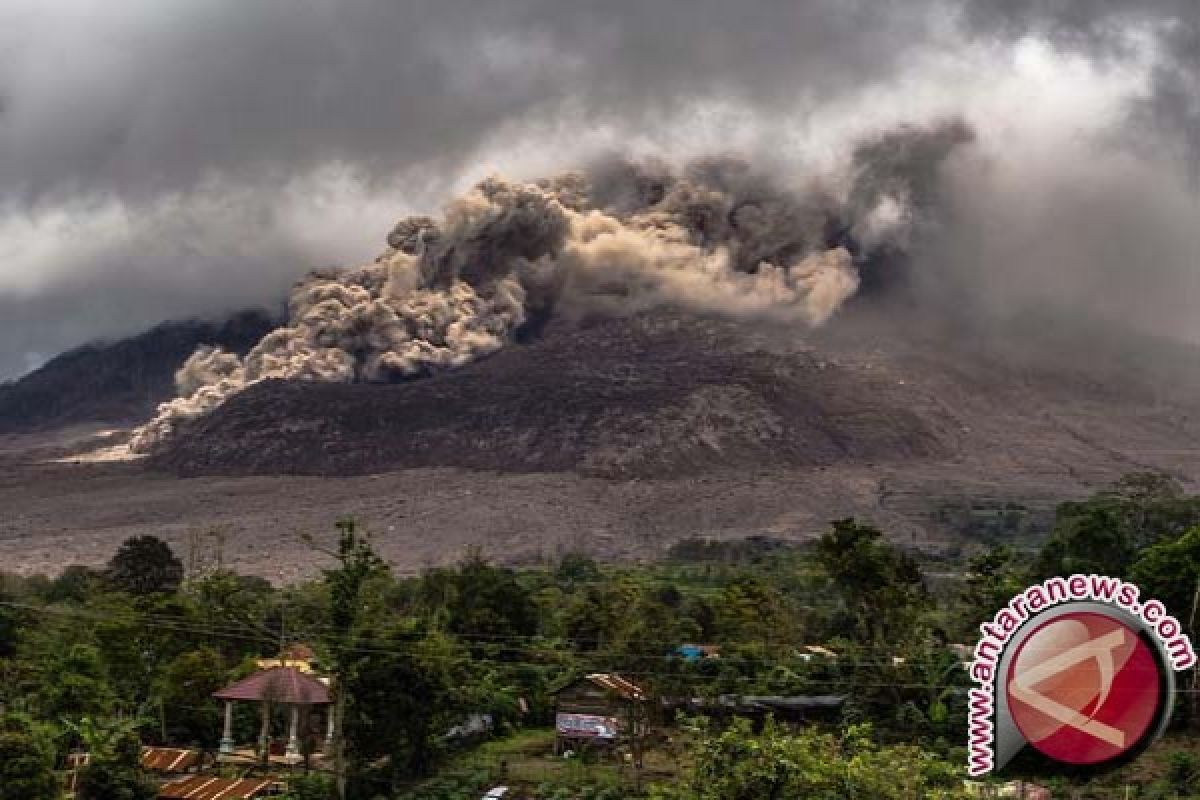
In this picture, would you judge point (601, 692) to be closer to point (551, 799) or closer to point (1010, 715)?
point (551, 799)

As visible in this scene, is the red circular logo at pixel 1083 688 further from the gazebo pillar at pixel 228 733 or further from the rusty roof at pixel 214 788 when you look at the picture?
the gazebo pillar at pixel 228 733

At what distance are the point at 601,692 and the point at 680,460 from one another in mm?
99392

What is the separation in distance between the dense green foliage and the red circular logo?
2.93 meters

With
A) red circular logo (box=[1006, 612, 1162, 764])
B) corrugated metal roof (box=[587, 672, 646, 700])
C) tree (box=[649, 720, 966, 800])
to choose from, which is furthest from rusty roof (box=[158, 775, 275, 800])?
red circular logo (box=[1006, 612, 1162, 764])

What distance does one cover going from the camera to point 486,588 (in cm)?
5550

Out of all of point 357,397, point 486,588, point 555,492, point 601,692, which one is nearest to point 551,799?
point 601,692

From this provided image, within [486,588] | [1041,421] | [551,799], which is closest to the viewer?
[551,799]

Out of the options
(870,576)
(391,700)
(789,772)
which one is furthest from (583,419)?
(789,772)

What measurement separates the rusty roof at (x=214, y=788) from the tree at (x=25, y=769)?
399 centimetres

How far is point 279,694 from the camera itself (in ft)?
120

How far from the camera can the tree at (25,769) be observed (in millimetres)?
27344

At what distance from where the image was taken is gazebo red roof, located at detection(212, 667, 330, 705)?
3656 cm

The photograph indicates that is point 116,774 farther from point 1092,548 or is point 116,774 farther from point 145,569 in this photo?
point 1092,548

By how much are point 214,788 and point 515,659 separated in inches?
757
